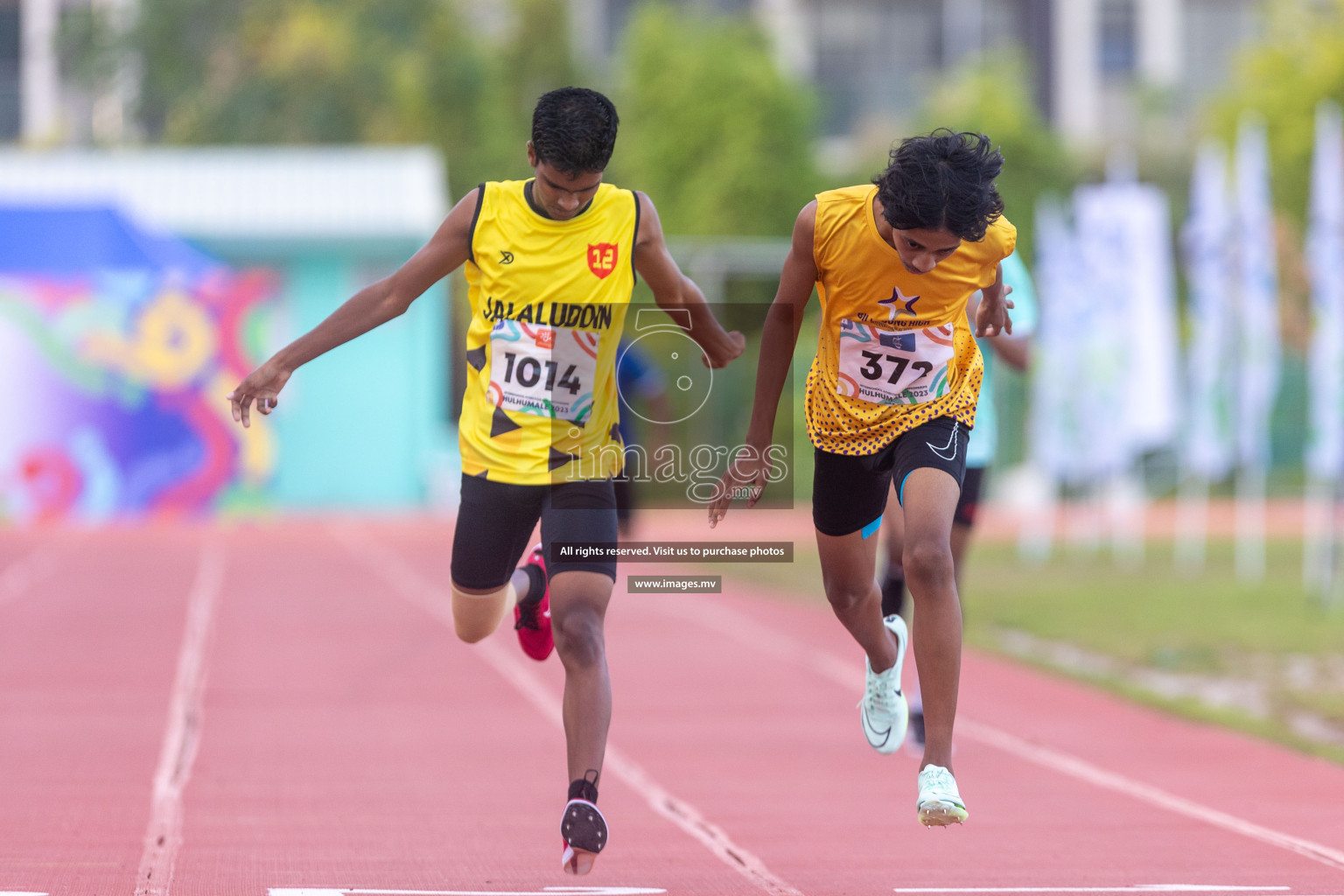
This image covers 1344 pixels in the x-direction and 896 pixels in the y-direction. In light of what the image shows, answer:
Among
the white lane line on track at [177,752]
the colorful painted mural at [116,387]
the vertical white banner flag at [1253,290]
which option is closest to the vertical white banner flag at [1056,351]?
the vertical white banner flag at [1253,290]

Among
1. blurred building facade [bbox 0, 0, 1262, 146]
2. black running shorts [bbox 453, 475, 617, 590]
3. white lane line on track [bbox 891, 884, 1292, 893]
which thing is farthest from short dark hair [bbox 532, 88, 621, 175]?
blurred building facade [bbox 0, 0, 1262, 146]

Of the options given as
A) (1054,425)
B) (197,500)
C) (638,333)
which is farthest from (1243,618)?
(197,500)

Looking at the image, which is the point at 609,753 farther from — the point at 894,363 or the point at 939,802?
the point at 939,802

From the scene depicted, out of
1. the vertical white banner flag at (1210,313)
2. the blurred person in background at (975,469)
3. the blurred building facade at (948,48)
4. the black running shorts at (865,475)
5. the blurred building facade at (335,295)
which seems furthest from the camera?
the blurred building facade at (948,48)

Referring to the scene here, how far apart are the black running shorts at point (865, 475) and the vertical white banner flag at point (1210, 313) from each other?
11.2 m

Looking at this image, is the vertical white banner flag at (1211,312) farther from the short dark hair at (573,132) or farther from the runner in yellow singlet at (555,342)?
the short dark hair at (573,132)

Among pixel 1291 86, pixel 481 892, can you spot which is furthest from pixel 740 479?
pixel 1291 86

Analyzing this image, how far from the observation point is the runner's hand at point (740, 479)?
5.44 m

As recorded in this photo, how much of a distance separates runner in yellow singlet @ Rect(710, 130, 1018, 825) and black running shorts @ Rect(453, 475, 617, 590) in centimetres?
44

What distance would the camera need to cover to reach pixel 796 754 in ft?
26.8

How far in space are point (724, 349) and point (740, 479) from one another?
1.26 feet

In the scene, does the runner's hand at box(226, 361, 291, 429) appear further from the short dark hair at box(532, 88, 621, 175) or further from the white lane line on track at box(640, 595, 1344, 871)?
the white lane line on track at box(640, 595, 1344, 871)

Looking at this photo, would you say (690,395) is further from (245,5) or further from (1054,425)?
(245,5)

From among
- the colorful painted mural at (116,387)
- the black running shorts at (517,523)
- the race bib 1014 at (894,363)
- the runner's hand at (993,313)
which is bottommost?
the colorful painted mural at (116,387)
